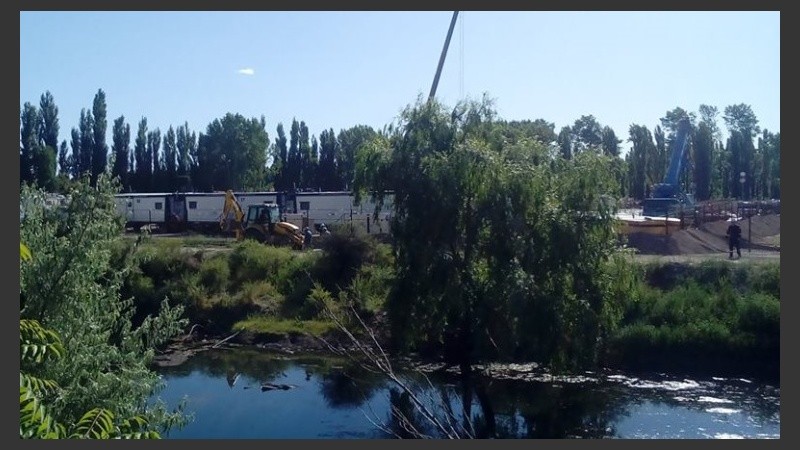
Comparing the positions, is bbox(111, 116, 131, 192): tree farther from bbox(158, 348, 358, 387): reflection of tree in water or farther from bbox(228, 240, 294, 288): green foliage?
bbox(158, 348, 358, 387): reflection of tree in water

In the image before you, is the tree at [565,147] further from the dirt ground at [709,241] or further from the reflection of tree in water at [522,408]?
the dirt ground at [709,241]

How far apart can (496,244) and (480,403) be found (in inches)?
150

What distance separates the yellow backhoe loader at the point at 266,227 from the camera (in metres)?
41.6

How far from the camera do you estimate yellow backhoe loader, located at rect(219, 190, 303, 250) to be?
41594 millimetres

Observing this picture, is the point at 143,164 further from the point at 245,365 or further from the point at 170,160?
the point at 245,365

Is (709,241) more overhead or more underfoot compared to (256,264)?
more overhead

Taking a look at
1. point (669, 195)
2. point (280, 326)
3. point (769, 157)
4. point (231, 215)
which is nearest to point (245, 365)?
point (280, 326)

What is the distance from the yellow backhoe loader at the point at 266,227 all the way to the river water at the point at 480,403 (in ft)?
47.7

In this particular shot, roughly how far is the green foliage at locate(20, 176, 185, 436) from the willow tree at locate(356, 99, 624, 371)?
10331 mm

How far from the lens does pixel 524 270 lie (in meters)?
19.7

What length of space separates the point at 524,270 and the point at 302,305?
571 inches

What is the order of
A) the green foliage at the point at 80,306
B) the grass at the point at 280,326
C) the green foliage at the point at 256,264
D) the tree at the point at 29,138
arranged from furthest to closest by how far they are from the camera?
the tree at the point at 29,138
the green foliage at the point at 256,264
the grass at the point at 280,326
the green foliage at the point at 80,306

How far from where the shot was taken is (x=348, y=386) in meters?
24.3

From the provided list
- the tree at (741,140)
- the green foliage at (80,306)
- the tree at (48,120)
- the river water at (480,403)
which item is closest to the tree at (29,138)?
the tree at (48,120)
